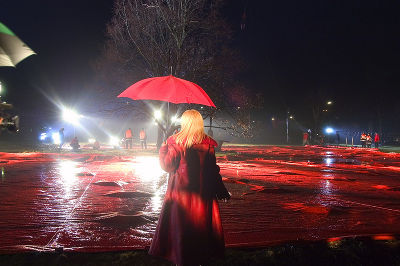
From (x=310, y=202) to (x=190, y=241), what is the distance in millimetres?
5140

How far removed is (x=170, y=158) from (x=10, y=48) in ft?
8.00

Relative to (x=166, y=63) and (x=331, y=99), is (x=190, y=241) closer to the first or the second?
(x=166, y=63)

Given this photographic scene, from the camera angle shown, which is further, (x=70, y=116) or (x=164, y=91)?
(x=70, y=116)

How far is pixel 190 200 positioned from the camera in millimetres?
3551

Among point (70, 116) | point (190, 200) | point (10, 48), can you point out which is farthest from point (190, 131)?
point (70, 116)

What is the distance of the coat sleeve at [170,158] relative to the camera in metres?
3.55

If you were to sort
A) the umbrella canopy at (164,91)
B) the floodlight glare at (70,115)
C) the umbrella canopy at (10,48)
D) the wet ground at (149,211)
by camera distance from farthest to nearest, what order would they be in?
the floodlight glare at (70,115)
the umbrella canopy at (164,91)
the wet ground at (149,211)
the umbrella canopy at (10,48)

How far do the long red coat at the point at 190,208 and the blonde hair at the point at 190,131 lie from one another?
0.05 meters

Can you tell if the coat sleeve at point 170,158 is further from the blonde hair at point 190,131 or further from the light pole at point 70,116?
the light pole at point 70,116

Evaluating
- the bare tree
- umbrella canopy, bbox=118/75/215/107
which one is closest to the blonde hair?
umbrella canopy, bbox=118/75/215/107

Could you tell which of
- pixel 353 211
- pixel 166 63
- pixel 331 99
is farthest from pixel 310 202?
pixel 331 99

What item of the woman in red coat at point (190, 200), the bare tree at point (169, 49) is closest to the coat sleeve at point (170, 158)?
the woman in red coat at point (190, 200)

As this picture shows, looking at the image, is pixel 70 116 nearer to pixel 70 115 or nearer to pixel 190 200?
pixel 70 115

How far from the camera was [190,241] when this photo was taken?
3467 mm
